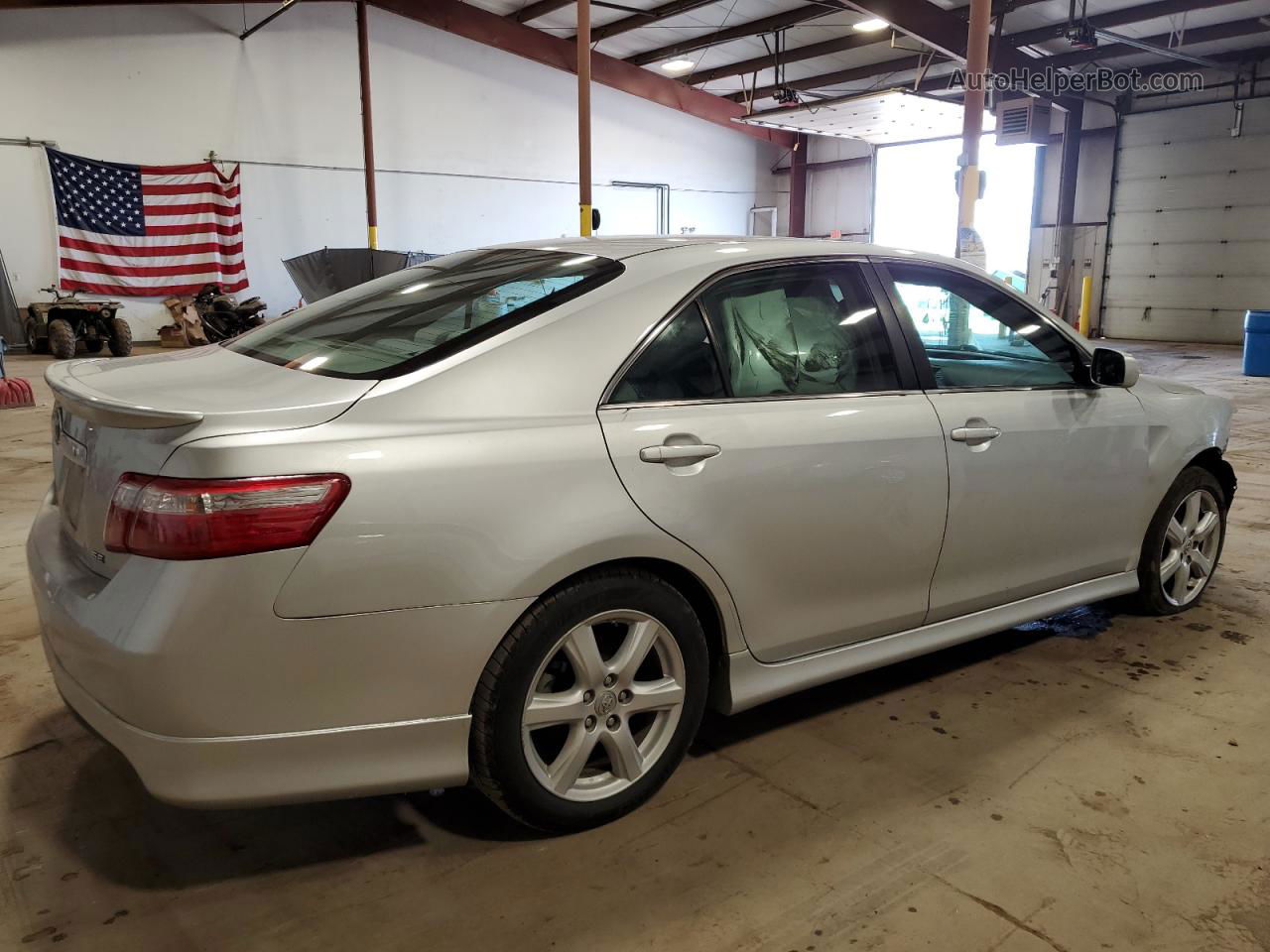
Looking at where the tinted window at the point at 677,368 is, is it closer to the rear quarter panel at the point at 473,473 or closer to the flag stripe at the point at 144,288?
the rear quarter panel at the point at 473,473

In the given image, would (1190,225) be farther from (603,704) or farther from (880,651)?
(603,704)

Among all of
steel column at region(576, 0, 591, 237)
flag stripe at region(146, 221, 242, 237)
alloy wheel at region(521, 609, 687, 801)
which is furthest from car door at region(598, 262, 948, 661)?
flag stripe at region(146, 221, 242, 237)

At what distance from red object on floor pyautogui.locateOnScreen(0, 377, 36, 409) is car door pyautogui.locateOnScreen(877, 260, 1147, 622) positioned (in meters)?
8.74

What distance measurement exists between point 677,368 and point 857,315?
672mm

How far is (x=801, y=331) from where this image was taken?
2.54 m


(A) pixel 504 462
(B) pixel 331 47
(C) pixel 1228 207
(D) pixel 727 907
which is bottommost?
(D) pixel 727 907

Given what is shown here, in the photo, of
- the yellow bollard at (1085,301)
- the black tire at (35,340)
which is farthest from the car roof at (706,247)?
the yellow bollard at (1085,301)

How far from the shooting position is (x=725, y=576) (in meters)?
2.23

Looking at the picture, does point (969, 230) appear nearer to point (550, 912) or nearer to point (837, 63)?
point (550, 912)

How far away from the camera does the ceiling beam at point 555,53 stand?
17031 mm

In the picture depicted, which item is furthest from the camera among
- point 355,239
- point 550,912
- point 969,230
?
point 355,239

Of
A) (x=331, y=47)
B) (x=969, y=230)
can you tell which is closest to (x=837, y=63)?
(x=331, y=47)

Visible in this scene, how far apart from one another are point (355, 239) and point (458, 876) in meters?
16.6

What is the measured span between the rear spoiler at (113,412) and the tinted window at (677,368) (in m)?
0.87
